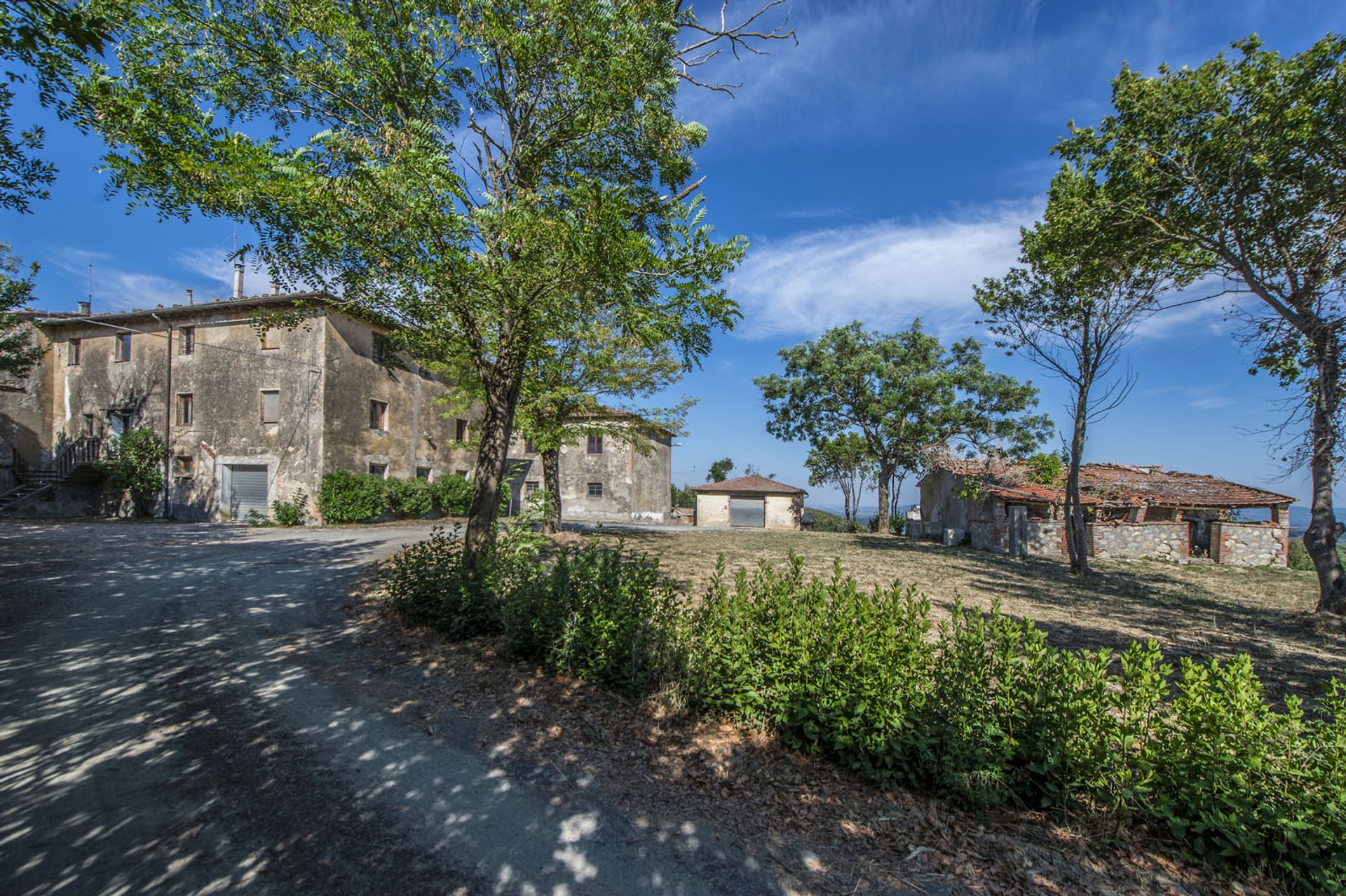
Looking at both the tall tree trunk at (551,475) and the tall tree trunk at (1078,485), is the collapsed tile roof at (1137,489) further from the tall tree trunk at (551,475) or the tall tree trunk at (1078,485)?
the tall tree trunk at (551,475)

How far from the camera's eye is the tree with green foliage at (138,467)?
73.5ft

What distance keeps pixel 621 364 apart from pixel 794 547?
897 cm

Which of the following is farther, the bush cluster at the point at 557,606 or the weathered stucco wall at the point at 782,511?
the weathered stucco wall at the point at 782,511

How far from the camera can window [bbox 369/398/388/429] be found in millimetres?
23766

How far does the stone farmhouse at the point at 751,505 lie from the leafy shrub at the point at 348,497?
22.6m

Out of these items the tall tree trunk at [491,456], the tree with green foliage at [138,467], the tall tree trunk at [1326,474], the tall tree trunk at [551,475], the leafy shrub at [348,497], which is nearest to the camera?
the tall tree trunk at [491,456]

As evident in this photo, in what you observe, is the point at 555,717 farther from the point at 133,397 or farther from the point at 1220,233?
the point at 133,397

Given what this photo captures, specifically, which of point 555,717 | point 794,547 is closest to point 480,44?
point 555,717

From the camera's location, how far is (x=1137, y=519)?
811 inches

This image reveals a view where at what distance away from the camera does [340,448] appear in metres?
22.0

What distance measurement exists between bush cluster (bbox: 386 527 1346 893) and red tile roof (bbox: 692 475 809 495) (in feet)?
111

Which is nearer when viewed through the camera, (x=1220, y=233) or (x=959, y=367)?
(x=1220, y=233)

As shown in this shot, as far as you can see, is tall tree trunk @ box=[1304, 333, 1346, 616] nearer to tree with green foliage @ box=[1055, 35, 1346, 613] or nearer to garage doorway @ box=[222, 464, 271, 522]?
tree with green foliage @ box=[1055, 35, 1346, 613]

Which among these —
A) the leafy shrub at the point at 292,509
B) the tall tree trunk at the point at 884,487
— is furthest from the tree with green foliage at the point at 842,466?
the leafy shrub at the point at 292,509
